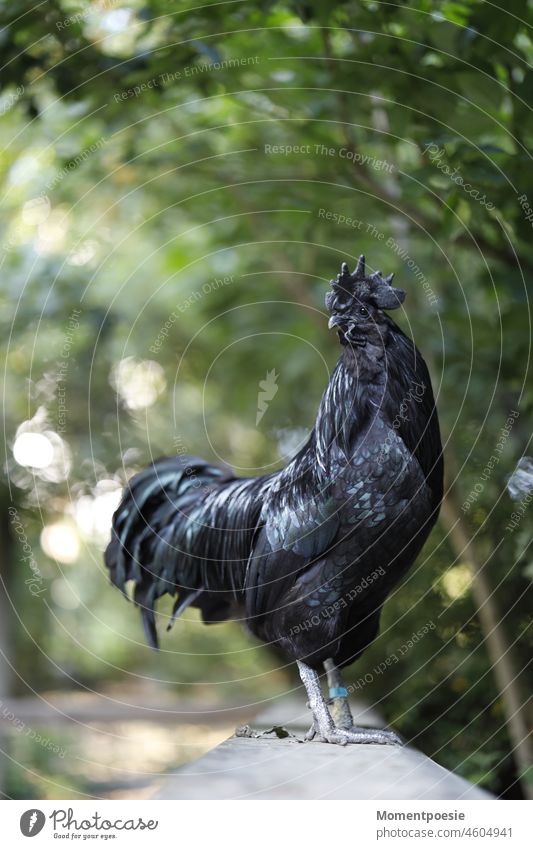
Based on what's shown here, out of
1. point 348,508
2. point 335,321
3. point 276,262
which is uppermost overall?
point 276,262

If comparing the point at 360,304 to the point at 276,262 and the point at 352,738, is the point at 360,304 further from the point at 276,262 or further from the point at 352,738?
the point at 276,262

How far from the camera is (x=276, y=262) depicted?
A: 5.91m

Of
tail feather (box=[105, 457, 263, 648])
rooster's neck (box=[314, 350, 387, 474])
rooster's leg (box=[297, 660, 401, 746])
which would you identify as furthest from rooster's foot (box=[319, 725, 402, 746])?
rooster's neck (box=[314, 350, 387, 474])

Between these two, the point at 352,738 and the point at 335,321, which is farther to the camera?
the point at 352,738

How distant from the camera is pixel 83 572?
10.5 m

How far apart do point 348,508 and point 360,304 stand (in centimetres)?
56

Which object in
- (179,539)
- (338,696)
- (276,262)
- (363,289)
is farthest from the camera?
(276,262)

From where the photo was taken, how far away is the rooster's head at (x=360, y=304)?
7.47ft

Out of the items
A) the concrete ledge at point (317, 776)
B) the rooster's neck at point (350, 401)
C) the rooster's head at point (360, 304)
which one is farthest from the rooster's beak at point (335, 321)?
the concrete ledge at point (317, 776)

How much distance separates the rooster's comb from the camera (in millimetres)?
2295

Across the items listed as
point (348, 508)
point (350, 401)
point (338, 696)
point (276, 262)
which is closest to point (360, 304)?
point (350, 401)

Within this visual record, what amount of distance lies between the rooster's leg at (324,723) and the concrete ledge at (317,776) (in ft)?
0.13

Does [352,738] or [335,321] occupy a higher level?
[335,321]
